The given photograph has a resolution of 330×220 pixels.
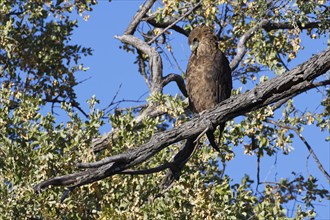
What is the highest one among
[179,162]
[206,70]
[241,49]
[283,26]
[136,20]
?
[136,20]

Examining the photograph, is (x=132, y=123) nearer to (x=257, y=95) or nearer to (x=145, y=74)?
(x=257, y=95)

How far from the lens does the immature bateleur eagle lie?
28.5 ft

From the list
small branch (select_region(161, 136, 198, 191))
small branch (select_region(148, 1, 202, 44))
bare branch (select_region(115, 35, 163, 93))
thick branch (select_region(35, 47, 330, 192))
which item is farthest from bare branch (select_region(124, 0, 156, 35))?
thick branch (select_region(35, 47, 330, 192))

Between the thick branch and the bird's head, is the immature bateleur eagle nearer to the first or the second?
the bird's head

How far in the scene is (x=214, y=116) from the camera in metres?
6.93

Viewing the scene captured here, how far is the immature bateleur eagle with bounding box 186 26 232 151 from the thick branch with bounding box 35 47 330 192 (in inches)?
69.3

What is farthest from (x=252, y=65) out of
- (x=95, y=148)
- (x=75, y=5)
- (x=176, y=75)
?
(x=95, y=148)

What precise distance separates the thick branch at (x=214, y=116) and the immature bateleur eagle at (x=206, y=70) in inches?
69.3

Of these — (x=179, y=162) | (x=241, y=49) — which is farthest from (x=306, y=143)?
(x=179, y=162)

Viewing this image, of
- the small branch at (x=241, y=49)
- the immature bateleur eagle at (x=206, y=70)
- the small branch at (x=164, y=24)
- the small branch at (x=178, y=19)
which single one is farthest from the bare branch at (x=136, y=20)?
the immature bateleur eagle at (x=206, y=70)

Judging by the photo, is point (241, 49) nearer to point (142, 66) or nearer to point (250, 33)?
point (250, 33)

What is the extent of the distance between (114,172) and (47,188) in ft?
2.44

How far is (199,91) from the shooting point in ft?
28.8

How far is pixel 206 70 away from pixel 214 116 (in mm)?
1796
